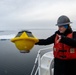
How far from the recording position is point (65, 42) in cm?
242

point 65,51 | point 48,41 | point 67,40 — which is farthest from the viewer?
point 48,41

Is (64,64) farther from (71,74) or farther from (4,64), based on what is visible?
(4,64)

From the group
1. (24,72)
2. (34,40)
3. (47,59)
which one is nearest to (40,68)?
(47,59)

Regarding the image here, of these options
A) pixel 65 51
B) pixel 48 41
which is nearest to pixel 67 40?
pixel 65 51

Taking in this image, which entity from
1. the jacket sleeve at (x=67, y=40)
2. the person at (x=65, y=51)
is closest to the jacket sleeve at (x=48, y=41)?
the person at (x=65, y=51)

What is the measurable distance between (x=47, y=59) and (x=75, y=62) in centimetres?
165

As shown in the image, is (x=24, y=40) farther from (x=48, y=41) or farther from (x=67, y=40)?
(x=67, y=40)

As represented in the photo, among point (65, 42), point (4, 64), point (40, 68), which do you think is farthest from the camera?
point (4, 64)

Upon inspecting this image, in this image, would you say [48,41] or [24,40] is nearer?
[24,40]

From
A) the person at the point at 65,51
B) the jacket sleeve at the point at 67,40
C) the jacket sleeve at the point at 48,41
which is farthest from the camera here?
the jacket sleeve at the point at 48,41

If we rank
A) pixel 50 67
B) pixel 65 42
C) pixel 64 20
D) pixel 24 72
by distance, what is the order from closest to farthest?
1. pixel 65 42
2. pixel 64 20
3. pixel 50 67
4. pixel 24 72

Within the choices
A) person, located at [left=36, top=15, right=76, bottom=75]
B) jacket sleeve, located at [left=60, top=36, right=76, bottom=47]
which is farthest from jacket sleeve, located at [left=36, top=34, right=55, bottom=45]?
jacket sleeve, located at [left=60, top=36, right=76, bottom=47]

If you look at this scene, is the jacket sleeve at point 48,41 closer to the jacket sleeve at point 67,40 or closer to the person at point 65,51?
the person at point 65,51

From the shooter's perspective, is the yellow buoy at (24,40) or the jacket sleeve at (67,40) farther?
the yellow buoy at (24,40)
